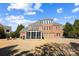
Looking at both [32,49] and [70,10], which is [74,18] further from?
[32,49]

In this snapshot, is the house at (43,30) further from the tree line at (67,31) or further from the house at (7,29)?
the house at (7,29)

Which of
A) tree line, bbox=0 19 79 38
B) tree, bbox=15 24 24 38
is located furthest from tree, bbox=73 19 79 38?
tree, bbox=15 24 24 38

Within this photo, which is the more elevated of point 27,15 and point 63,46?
point 27,15

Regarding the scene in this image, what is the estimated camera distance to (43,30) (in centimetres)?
1233

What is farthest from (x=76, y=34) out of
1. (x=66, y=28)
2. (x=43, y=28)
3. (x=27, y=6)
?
(x=27, y=6)

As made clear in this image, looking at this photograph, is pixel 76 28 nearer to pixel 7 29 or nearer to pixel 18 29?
pixel 18 29

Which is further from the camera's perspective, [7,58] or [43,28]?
[43,28]

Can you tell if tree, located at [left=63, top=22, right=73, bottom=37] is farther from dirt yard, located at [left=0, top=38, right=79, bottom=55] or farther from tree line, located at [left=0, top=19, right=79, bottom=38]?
dirt yard, located at [left=0, top=38, right=79, bottom=55]

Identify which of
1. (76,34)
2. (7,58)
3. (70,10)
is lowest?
(7,58)

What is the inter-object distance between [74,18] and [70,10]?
30 centimetres

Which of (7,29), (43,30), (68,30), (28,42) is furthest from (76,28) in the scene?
(7,29)

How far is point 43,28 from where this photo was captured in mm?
12281

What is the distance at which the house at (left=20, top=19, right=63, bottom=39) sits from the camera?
12047 mm

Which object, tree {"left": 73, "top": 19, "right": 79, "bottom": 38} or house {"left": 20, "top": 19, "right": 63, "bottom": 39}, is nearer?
tree {"left": 73, "top": 19, "right": 79, "bottom": 38}
